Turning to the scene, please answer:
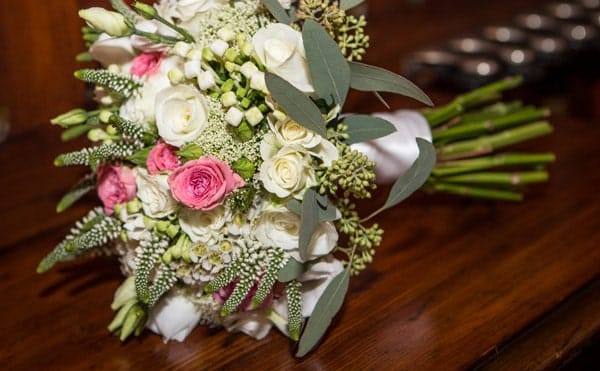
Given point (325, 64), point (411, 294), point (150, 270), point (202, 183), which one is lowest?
point (411, 294)

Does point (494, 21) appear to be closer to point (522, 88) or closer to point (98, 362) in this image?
point (522, 88)

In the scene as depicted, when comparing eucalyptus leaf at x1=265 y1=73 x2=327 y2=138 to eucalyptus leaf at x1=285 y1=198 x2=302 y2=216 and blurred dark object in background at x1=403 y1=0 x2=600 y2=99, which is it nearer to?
eucalyptus leaf at x1=285 y1=198 x2=302 y2=216

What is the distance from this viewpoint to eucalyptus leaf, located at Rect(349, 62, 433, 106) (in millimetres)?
893

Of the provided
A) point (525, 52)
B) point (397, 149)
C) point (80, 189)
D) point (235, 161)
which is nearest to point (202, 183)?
point (235, 161)

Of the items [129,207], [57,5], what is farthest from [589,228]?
[57,5]

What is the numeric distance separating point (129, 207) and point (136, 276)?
0.27 feet

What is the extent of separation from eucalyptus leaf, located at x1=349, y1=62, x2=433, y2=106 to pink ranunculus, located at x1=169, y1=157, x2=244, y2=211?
0.19m

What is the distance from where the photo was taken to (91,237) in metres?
0.92

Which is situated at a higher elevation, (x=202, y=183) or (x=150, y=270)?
(x=202, y=183)

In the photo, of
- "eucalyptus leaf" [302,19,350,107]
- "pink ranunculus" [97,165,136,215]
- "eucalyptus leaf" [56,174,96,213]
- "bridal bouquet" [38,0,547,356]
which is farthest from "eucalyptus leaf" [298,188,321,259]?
"eucalyptus leaf" [56,174,96,213]

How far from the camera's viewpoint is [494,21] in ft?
7.30

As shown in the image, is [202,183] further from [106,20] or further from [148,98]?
[106,20]

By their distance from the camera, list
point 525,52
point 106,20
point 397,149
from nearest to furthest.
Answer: point 106,20 < point 397,149 < point 525,52

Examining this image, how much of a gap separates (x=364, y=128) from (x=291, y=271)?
190 millimetres
